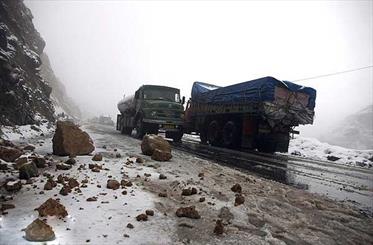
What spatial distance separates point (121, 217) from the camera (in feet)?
11.8

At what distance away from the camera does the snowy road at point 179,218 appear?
3180 mm

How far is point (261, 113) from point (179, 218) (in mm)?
10102

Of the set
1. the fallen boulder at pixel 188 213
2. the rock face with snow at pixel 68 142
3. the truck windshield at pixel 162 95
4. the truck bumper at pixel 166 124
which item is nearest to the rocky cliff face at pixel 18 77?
the truck bumper at pixel 166 124

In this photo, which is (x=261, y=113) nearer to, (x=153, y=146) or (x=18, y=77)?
(x=153, y=146)

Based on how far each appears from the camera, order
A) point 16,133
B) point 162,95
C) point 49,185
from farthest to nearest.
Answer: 1. point 162,95
2. point 16,133
3. point 49,185

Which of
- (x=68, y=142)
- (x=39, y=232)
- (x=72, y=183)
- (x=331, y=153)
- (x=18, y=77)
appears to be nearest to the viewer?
(x=39, y=232)

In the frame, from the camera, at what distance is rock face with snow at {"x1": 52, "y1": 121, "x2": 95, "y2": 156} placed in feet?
23.0

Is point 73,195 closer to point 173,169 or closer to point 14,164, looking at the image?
point 14,164

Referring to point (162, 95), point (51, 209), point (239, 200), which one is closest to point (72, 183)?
point (51, 209)

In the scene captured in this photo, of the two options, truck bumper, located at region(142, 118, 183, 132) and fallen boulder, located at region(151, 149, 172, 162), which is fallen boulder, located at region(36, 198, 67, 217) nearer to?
fallen boulder, located at region(151, 149, 172, 162)

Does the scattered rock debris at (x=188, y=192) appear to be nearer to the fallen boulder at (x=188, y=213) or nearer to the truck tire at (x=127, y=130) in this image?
the fallen boulder at (x=188, y=213)

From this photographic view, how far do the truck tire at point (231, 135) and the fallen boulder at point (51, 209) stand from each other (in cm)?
1181

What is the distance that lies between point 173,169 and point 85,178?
2.22 m

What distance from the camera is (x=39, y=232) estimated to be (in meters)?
2.82
